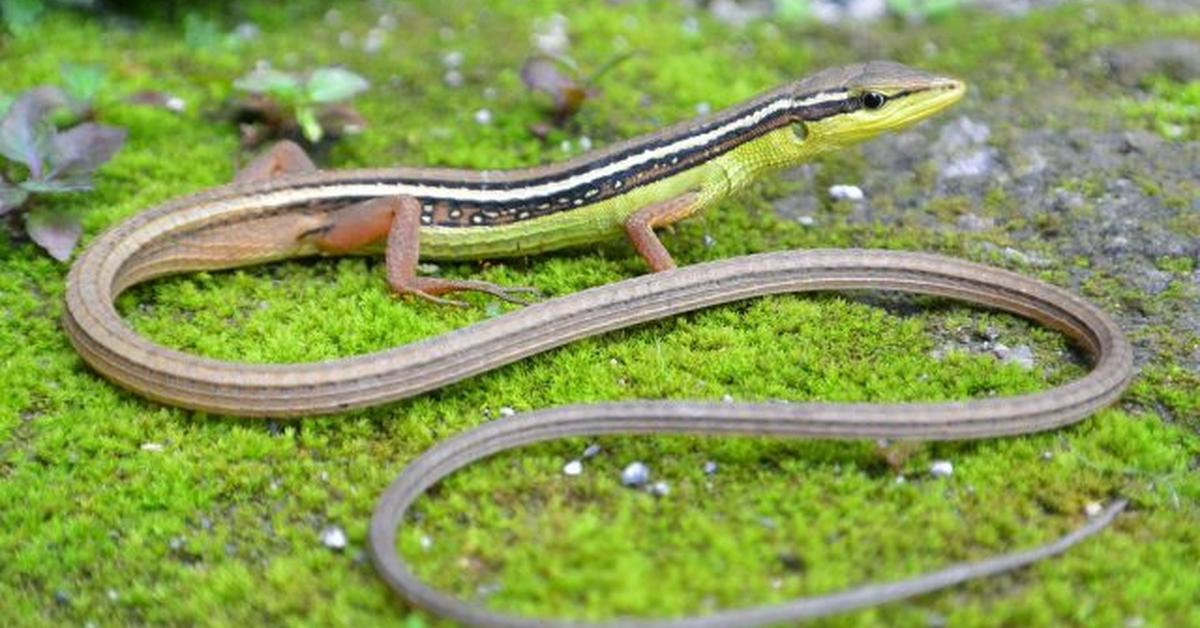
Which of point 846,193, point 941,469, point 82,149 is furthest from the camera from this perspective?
point 846,193

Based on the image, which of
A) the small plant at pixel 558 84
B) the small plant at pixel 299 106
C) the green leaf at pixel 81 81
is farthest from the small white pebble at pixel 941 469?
the green leaf at pixel 81 81

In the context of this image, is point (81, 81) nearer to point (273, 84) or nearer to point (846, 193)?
point (273, 84)

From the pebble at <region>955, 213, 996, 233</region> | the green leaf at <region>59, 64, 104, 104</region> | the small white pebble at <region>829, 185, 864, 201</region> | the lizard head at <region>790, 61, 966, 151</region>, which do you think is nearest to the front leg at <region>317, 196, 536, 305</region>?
the lizard head at <region>790, 61, 966, 151</region>

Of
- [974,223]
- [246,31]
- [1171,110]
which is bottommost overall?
[246,31]

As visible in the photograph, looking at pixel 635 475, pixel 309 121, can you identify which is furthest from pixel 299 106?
pixel 635 475

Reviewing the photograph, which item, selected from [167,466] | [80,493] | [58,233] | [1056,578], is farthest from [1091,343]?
[58,233]

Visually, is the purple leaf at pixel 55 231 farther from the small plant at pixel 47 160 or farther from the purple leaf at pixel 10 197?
the purple leaf at pixel 10 197

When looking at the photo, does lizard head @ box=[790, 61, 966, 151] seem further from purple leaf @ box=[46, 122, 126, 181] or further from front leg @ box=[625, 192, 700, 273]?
purple leaf @ box=[46, 122, 126, 181]
